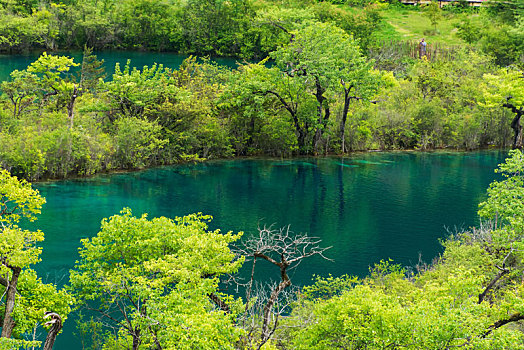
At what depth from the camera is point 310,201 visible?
141 feet

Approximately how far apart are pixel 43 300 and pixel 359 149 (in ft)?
146

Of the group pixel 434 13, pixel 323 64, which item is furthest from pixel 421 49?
pixel 323 64

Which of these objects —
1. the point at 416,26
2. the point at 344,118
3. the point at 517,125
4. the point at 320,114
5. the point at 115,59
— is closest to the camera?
the point at 320,114

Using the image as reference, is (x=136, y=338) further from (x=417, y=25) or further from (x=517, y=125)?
(x=417, y=25)

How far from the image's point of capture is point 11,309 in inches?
691

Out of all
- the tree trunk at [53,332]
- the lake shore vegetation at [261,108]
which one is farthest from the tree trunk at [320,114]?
the tree trunk at [53,332]

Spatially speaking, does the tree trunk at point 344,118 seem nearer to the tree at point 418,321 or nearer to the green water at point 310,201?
the green water at point 310,201

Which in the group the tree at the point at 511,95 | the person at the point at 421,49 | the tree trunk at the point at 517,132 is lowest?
the tree trunk at the point at 517,132

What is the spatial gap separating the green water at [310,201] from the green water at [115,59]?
4031 cm

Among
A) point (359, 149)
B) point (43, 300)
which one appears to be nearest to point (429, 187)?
point (359, 149)

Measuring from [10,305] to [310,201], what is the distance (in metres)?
27.6

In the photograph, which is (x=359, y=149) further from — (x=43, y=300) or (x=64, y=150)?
(x=43, y=300)

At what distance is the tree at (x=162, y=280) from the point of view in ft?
53.2

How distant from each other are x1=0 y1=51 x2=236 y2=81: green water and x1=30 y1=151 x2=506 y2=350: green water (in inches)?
1587
